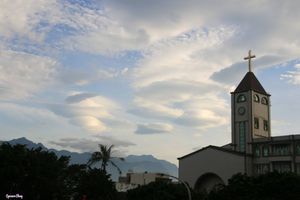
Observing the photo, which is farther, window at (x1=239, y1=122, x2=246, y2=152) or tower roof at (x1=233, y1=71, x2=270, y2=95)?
tower roof at (x1=233, y1=71, x2=270, y2=95)

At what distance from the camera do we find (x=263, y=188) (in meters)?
60.3

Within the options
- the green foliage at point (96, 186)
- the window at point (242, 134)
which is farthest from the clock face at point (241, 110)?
the green foliage at point (96, 186)

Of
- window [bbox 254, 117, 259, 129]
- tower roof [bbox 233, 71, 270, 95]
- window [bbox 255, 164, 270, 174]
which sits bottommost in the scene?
window [bbox 255, 164, 270, 174]

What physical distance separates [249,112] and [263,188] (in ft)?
128

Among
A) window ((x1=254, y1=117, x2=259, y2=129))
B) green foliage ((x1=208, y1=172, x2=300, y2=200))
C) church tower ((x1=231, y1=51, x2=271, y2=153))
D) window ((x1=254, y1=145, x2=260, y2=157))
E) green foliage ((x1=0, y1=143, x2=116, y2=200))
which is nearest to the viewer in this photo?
green foliage ((x1=208, y1=172, x2=300, y2=200))

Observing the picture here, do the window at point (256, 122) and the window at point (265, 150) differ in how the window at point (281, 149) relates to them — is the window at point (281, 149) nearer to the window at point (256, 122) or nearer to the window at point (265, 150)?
the window at point (265, 150)

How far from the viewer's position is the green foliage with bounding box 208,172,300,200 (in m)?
58.2

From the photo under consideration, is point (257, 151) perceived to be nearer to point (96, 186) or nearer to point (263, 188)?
point (263, 188)

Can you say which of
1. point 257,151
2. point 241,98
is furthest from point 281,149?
point 241,98

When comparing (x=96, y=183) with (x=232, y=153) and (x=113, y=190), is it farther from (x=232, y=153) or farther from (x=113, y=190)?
(x=232, y=153)

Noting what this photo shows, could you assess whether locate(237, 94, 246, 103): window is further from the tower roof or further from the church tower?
the tower roof

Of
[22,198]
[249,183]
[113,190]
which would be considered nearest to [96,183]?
[113,190]

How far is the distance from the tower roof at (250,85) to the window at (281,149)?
15733 millimetres

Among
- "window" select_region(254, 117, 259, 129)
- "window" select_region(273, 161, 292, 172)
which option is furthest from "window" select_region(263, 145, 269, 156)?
"window" select_region(254, 117, 259, 129)
